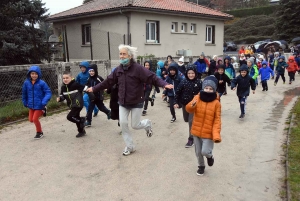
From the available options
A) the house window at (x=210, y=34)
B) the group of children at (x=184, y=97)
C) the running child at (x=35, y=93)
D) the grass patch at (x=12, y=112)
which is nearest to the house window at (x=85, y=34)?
the house window at (x=210, y=34)

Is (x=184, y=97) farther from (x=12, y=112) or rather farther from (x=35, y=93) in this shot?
(x=12, y=112)

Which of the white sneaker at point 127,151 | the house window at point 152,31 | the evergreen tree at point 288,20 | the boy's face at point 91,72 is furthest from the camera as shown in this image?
the evergreen tree at point 288,20

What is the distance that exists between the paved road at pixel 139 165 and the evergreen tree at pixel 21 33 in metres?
4.25

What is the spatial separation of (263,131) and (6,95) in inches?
271

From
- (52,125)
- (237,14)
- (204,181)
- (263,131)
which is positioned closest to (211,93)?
(204,181)

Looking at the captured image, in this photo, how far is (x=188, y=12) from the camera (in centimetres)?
1964

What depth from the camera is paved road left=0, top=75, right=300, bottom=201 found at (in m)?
3.87

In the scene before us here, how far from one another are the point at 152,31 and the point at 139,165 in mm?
15117

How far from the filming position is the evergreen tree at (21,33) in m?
10.6

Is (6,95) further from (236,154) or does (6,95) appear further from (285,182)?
(285,182)

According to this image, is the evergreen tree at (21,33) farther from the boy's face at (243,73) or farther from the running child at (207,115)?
the running child at (207,115)

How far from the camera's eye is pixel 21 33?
36.2 ft

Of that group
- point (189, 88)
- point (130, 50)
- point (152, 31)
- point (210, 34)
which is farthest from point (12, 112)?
point (210, 34)

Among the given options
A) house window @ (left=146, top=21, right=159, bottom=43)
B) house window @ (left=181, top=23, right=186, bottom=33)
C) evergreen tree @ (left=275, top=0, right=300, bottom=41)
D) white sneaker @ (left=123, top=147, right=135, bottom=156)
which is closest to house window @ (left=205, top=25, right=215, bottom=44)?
house window @ (left=181, top=23, right=186, bottom=33)
